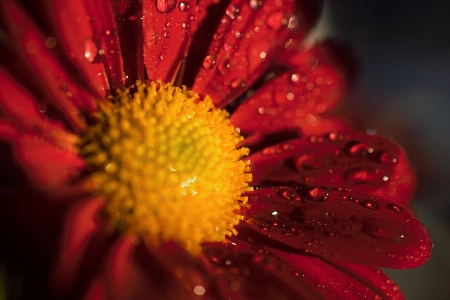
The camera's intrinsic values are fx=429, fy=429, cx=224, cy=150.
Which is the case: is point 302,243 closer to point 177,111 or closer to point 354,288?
point 354,288

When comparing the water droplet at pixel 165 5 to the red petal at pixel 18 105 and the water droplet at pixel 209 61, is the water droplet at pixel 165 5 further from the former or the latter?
the red petal at pixel 18 105

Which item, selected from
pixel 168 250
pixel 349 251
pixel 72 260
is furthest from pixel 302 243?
pixel 72 260

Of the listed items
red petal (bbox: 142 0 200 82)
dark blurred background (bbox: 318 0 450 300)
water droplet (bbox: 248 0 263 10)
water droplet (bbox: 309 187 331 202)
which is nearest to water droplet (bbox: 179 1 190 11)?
red petal (bbox: 142 0 200 82)

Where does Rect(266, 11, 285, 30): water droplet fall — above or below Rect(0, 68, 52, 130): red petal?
above

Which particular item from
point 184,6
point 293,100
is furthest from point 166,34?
point 293,100

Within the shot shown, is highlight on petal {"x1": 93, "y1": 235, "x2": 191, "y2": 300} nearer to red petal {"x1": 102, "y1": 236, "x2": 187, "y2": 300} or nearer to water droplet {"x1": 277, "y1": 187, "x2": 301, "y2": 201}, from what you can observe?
red petal {"x1": 102, "y1": 236, "x2": 187, "y2": 300}
